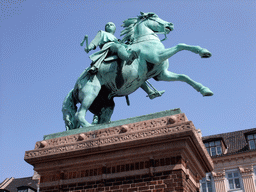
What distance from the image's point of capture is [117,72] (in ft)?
33.2

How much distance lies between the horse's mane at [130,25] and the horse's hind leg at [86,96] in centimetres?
202

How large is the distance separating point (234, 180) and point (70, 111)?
2587cm

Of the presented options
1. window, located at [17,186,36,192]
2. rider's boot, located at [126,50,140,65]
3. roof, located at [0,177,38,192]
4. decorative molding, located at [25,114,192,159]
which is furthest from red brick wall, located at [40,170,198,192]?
roof, located at [0,177,38,192]

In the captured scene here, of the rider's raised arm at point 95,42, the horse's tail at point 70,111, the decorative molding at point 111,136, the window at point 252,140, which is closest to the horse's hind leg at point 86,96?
the horse's tail at point 70,111

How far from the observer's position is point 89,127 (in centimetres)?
941

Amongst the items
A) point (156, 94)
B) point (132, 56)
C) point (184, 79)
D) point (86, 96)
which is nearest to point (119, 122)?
point (86, 96)

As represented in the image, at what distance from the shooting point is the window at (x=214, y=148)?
34438 mm

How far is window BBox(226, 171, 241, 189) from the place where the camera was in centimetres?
3177

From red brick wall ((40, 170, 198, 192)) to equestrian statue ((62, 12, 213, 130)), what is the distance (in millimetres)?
1877

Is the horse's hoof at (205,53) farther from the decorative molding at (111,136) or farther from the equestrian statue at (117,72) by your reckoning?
the decorative molding at (111,136)

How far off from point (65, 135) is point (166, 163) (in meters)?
3.17

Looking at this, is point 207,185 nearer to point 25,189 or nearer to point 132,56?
point 25,189

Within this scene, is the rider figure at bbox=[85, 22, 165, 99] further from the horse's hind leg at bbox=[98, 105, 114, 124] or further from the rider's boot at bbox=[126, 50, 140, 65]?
the horse's hind leg at bbox=[98, 105, 114, 124]

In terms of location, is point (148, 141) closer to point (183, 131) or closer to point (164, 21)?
point (183, 131)
